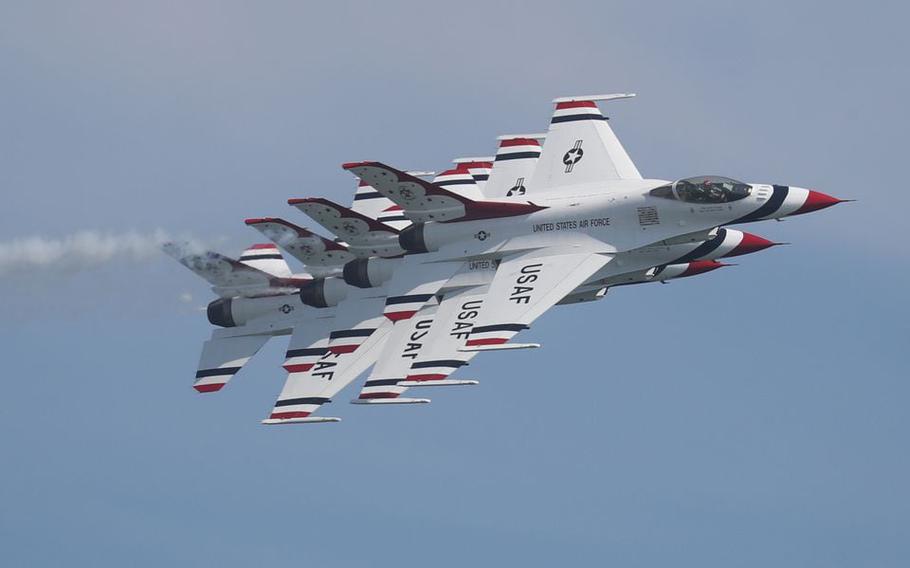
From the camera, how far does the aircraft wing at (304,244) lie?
237ft

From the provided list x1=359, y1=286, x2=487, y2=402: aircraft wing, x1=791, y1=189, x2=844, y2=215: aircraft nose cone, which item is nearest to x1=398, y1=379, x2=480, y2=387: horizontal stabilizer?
x1=359, y1=286, x2=487, y2=402: aircraft wing

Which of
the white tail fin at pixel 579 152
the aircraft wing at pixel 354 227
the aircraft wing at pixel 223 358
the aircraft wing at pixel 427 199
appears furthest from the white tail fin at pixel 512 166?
the aircraft wing at pixel 223 358

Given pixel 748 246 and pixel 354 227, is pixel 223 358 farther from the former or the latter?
pixel 748 246

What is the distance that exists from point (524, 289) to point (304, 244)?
9.25 metres

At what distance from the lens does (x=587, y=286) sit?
69812 millimetres

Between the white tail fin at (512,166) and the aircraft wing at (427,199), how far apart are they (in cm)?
662

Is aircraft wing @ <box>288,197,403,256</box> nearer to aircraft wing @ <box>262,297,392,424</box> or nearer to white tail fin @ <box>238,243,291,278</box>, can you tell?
aircraft wing @ <box>262,297,392,424</box>

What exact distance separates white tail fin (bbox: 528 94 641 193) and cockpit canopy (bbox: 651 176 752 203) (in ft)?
12.4

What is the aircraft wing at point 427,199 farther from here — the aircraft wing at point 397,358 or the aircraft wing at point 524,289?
the aircraft wing at point 397,358

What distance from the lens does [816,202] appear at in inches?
2670

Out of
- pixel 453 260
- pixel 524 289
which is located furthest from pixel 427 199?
pixel 524 289

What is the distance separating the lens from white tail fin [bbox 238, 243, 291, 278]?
249 feet

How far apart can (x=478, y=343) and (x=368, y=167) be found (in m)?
7.29

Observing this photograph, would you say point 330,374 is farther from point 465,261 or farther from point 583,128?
point 583,128
